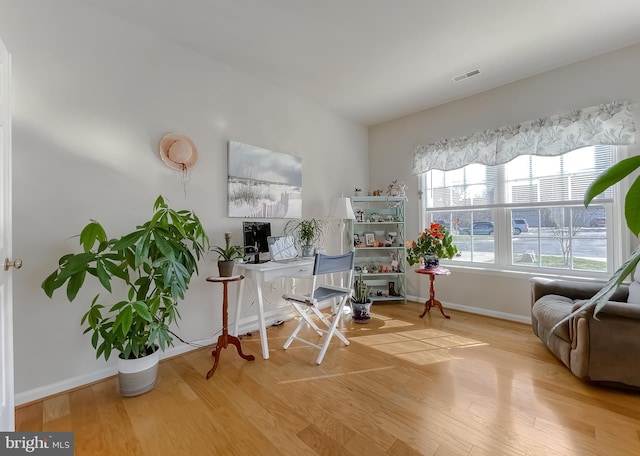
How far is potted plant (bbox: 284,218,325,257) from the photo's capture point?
289 centimetres

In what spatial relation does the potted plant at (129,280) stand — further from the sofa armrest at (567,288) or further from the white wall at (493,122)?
the white wall at (493,122)

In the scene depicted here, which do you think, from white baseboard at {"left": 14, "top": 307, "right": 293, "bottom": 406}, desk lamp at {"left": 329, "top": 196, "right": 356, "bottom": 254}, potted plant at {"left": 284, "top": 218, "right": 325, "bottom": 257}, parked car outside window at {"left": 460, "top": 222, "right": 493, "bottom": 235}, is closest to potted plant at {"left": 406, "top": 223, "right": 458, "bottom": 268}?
parked car outside window at {"left": 460, "top": 222, "right": 493, "bottom": 235}

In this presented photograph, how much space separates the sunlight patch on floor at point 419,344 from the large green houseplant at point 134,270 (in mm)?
1591

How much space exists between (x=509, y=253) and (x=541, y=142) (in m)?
1.17

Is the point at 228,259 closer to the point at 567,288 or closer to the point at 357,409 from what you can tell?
the point at 357,409

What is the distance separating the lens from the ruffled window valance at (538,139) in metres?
2.40

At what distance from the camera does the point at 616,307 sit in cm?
170

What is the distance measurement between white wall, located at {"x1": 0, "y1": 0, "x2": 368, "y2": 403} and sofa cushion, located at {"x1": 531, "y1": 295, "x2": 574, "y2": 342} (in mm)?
2584

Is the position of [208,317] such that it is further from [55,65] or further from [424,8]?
[424,8]

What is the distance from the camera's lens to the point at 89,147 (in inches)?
74.0

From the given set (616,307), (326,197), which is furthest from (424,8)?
(616,307)

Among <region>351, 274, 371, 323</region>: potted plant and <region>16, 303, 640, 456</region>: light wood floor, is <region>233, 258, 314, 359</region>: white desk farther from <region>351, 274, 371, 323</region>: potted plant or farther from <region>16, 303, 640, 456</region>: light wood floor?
<region>351, 274, 371, 323</region>: potted plant

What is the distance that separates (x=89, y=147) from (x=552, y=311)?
3.44m

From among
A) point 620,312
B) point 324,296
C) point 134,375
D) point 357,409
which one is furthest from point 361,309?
→ point 134,375
